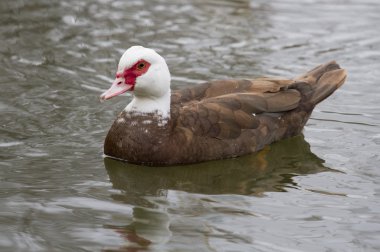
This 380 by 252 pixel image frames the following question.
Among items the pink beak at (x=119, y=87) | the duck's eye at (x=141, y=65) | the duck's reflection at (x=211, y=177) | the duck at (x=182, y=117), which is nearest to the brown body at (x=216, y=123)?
the duck at (x=182, y=117)

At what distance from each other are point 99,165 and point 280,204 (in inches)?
78.7

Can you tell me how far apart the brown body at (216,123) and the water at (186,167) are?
155mm

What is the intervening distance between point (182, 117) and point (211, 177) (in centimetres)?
69

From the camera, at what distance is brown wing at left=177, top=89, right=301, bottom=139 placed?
921 centimetres

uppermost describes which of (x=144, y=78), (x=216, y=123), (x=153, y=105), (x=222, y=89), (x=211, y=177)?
(x=144, y=78)

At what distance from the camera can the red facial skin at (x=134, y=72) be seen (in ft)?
29.2

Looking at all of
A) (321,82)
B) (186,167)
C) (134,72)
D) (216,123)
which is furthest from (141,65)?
(321,82)

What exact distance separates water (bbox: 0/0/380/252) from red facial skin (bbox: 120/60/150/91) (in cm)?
88

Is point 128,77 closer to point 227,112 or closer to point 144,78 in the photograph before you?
point 144,78

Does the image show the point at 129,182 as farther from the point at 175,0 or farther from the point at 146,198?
the point at 175,0

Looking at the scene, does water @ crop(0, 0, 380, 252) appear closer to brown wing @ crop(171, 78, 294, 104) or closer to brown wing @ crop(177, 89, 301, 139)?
brown wing @ crop(177, 89, 301, 139)

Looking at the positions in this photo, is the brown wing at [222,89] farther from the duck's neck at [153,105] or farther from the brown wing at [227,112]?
the duck's neck at [153,105]

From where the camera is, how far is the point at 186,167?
9.18 m

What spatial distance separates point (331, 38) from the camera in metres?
13.8
